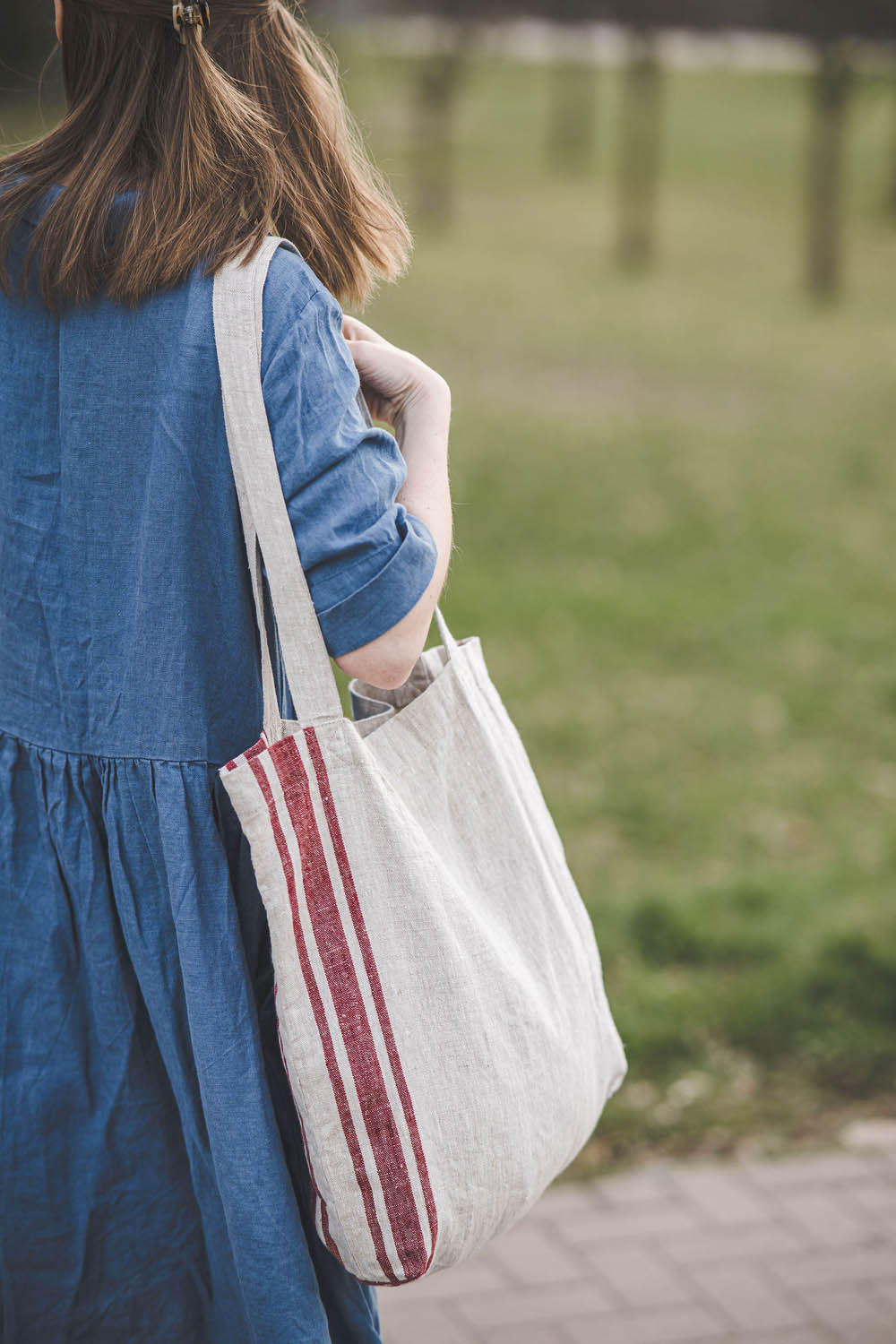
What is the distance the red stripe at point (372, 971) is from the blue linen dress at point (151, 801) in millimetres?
134

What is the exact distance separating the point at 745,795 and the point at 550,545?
2714 mm

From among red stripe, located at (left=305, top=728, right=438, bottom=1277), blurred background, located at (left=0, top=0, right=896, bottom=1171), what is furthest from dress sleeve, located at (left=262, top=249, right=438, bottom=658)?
blurred background, located at (left=0, top=0, right=896, bottom=1171)

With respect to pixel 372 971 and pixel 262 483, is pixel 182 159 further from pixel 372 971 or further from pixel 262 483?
pixel 372 971

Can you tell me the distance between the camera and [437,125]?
→ 554 inches

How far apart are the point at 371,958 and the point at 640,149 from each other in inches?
496

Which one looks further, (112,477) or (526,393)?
(526,393)

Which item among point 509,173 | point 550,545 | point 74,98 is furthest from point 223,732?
point 509,173

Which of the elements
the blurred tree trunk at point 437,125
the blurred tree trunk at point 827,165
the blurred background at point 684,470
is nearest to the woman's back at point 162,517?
the blurred background at point 684,470

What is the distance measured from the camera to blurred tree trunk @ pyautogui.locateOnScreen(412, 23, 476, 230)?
13602mm

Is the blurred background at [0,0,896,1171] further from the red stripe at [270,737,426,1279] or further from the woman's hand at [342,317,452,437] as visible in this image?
the red stripe at [270,737,426,1279]

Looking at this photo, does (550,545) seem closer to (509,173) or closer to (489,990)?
(489,990)

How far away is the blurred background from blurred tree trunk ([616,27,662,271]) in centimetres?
3

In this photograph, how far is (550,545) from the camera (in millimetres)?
7488

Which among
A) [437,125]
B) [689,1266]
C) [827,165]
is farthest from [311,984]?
[437,125]
